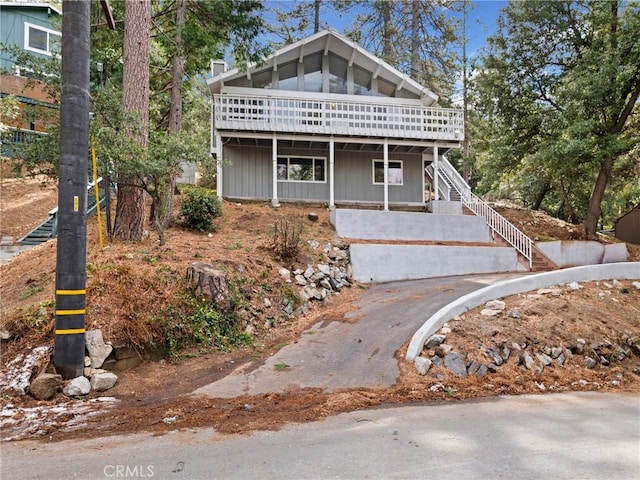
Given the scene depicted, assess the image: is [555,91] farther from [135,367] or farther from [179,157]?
[135,367]

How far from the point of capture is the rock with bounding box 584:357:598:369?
22.6ft

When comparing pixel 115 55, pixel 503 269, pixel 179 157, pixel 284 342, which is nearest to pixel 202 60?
pixel 115 55

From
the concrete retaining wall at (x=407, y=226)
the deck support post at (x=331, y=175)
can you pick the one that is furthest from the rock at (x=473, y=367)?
the deck support post at (x=331, y=175)

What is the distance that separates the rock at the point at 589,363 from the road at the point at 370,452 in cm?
258

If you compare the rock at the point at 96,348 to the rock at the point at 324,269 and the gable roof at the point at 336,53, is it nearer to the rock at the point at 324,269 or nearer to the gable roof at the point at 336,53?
the rock at the point at 324,269

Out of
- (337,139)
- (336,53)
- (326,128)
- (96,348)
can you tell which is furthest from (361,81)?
(96,348)

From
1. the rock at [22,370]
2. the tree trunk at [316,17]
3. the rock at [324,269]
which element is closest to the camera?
the rock at [22,370]

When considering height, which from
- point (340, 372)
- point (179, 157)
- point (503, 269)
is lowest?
point (340, 372)

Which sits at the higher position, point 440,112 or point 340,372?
point 440,112

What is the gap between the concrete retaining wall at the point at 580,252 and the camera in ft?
43.0

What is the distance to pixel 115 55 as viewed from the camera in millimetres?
13219

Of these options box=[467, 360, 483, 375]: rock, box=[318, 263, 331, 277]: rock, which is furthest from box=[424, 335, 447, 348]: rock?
box=[318, 263, 331, 277]: rock

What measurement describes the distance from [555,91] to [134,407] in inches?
675

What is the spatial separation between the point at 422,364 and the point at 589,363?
11.2 feet
